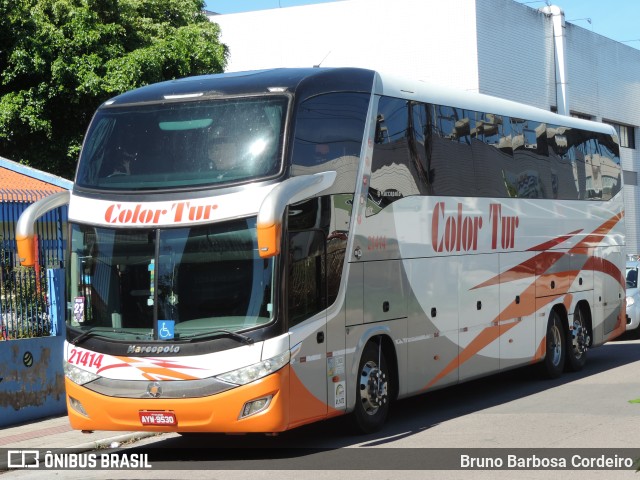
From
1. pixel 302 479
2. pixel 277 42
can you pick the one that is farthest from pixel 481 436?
pixel 277 42

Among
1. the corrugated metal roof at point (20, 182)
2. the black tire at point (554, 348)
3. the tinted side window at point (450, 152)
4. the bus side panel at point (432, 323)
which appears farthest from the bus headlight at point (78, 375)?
the corrugated metal roof at point (20, 182)

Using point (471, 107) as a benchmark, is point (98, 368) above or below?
below

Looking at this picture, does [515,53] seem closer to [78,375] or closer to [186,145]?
[186,145]

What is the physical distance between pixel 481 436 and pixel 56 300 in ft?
21.0

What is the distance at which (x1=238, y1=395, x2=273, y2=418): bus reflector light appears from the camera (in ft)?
33.7

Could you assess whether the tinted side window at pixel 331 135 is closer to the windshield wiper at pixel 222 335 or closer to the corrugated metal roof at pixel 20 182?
the windshield wiper at pixel 222 335

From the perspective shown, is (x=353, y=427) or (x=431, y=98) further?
(x=431, y=98)

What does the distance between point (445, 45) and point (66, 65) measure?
12529mm

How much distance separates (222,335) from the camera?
405 inches

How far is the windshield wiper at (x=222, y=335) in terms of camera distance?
10.3m

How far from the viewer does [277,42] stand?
3784cm

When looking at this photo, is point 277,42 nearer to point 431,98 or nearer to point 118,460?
point 431,98

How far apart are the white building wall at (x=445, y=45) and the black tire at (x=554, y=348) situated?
14.2 m

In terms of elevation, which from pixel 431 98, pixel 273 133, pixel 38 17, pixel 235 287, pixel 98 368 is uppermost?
pixel 38 17
